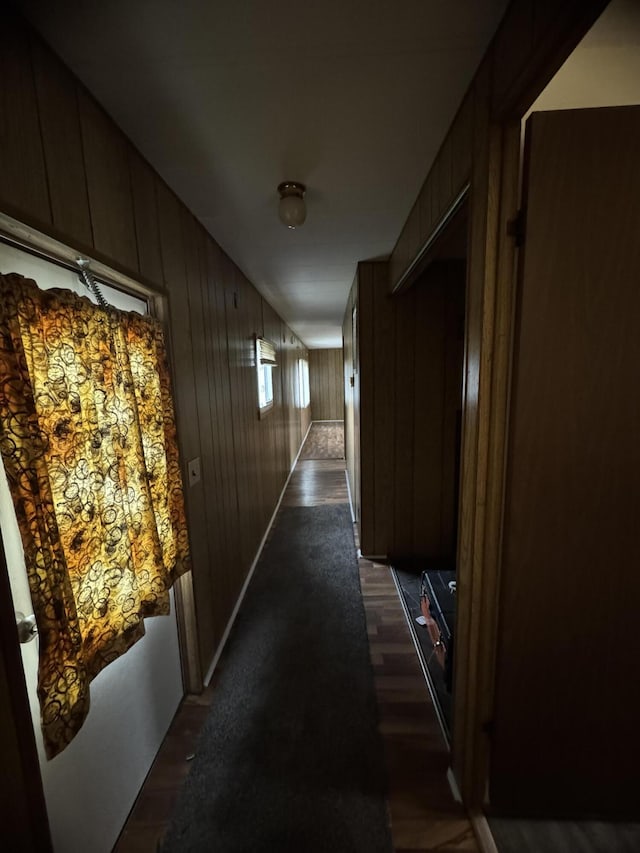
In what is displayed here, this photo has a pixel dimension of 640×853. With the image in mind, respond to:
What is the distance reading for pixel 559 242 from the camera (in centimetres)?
90

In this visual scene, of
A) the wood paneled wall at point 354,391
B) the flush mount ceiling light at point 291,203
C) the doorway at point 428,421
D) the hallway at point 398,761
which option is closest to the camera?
the hallway at point 398,761

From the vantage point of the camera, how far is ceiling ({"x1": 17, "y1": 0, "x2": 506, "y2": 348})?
779 millimetres

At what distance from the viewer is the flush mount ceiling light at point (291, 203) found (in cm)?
143

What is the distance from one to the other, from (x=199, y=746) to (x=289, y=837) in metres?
0.52

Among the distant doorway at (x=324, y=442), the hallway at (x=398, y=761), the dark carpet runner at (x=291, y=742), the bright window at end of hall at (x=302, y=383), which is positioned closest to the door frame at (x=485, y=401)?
the hallway at (x=398, y=761)

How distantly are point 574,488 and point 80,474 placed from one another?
4.58 feet

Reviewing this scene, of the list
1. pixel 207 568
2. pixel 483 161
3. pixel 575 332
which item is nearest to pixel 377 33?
pixel 483 161

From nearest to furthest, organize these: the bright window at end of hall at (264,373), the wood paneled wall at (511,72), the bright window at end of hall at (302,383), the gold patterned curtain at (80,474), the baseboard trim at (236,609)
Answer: the wood paneled wall at (511,72), the gold patterned curtain at (80,474), the baseboard trim at (236,609), the bright window at end of hall at (264,373), the bright window at end of hall at (302,383)

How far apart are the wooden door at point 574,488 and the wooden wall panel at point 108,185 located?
124 centimetres


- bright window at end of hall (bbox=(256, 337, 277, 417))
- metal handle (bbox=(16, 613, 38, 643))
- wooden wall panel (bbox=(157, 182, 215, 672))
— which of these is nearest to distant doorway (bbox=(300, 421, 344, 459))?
bright window at end of hall (bbox=(256, 337, 277, 417))

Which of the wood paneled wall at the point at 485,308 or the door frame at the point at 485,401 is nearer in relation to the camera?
the wood paneled wall at the point at 485,308

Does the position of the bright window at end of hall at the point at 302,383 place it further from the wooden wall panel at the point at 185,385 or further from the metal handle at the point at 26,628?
the metal handle at the point at 26,628

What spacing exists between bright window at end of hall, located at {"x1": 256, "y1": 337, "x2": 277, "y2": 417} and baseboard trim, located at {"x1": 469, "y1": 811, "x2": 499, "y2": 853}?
9.08 ft

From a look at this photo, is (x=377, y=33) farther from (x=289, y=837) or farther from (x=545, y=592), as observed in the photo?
(x=289, y=837)
